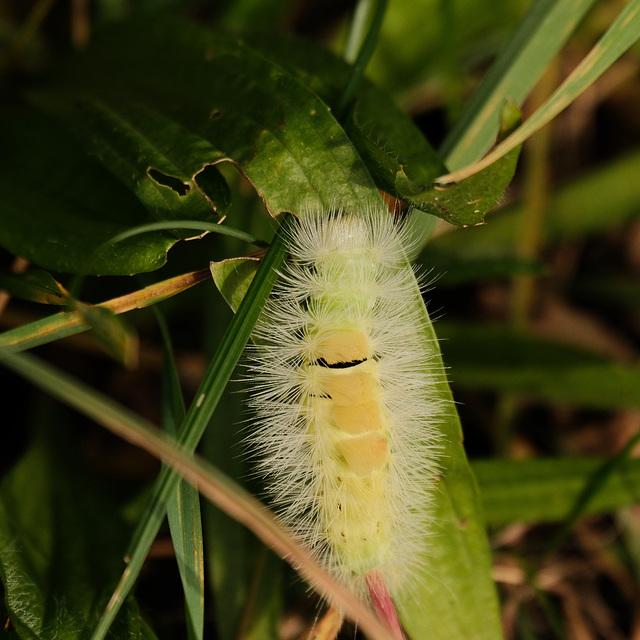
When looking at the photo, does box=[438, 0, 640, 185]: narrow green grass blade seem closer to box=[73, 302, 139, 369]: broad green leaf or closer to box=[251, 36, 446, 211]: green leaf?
box=[251, 36, 446, 211]: green leaf

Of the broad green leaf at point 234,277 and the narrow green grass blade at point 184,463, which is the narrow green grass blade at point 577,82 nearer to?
the broad green leaf at point 234,277

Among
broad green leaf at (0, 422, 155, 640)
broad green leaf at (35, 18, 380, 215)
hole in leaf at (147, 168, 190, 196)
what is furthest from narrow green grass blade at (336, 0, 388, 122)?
broad green leaf at (0, 422, 155, 640)

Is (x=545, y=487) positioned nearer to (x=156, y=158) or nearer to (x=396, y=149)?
(x=396, y=149)

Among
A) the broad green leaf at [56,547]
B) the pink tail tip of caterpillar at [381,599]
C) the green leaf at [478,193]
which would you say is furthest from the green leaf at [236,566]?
the green leaf at [478,193]

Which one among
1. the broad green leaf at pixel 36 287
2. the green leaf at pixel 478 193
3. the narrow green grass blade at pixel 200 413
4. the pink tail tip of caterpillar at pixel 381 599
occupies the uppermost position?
the green leaf at pixel 478 193

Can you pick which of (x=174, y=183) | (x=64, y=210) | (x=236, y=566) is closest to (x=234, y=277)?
(x=174, y=183)

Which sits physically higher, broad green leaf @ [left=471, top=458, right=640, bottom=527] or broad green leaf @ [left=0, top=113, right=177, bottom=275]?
broad green leaf @ [left=0, top=113, right=177, bottom=275]

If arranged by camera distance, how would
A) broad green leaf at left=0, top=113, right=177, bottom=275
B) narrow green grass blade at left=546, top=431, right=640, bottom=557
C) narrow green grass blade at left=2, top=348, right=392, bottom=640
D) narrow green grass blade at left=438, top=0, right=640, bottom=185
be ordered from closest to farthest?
narrow green grass blade at left=2, top=348, right=392, bottom=640 < narrow green grass blade at left=438, top=0, right=640, bottom=185 < broad green leaf at left=0, top=113, right=177, bottom=275 < narrow green grass blade at left=546, top=431, right=640, bottom=557
